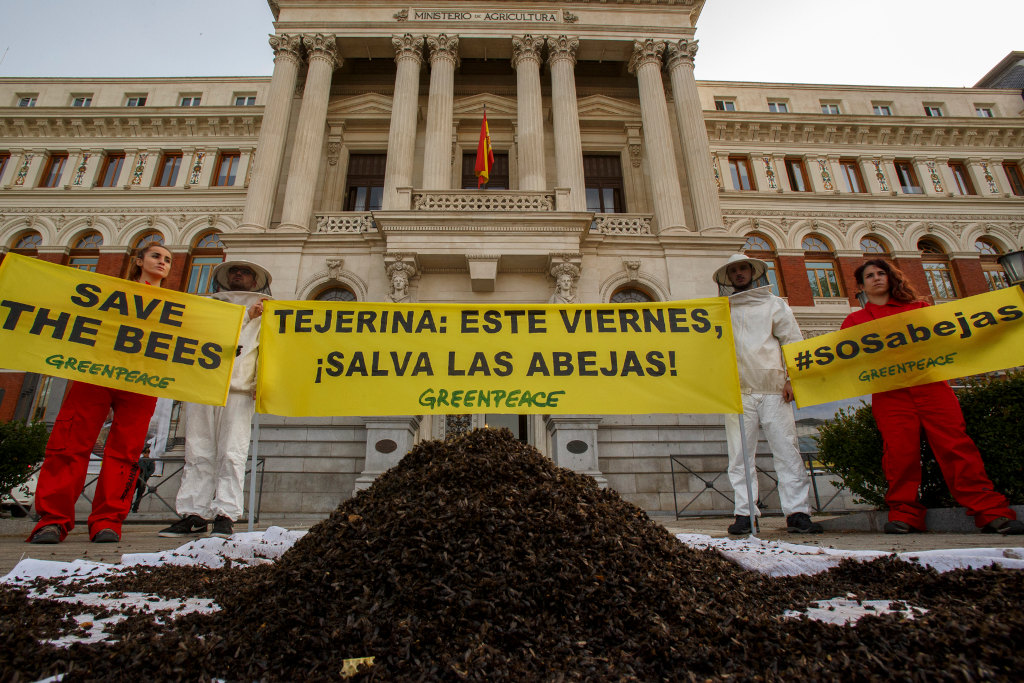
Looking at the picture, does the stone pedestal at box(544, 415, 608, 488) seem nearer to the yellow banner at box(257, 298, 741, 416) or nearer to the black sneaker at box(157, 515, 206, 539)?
the yellow banner at box(257, 298, 741, 416)

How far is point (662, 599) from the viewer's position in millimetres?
2234

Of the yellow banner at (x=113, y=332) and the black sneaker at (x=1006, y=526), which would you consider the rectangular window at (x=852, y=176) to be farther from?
the yellow banner at (x=113, y=332)

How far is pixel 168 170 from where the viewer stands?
22.4 meters

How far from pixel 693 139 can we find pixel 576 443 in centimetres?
1070

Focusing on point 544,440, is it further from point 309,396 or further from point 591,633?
point 591,633

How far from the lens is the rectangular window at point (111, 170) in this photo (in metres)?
22.1

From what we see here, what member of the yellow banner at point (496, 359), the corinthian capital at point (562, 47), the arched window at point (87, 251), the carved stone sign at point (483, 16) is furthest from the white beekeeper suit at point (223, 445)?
the arched window at point (87, 251)

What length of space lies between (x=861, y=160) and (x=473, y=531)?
27.6m

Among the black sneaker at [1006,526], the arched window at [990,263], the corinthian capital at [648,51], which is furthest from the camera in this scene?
the arched window at [990,263]

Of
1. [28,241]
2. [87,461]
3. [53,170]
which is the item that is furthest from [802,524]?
[53,170]

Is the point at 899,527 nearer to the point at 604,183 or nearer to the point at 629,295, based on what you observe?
the point at 629,295

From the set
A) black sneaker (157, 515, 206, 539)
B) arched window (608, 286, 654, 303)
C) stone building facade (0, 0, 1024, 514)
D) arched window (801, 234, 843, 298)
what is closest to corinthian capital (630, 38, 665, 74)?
stone building facade (0, 0, 1024, 514)

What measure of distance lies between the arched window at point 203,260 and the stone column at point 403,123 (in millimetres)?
10396

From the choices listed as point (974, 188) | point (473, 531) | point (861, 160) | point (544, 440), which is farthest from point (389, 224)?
point (974, 188)
